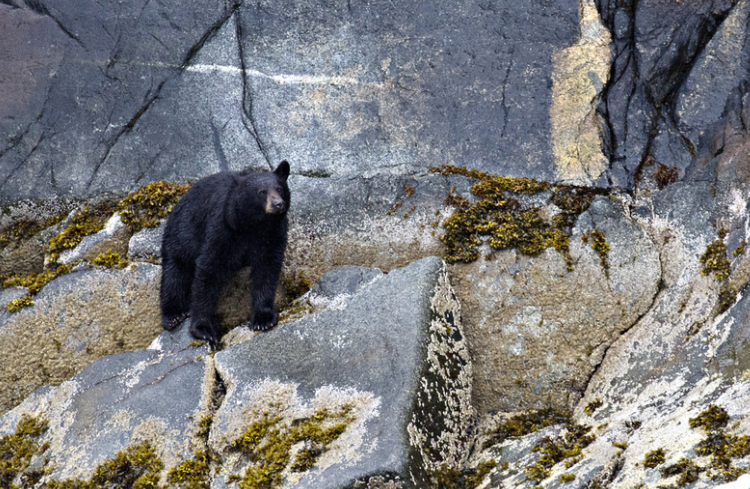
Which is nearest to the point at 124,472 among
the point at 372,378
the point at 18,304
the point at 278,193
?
the point at 372,378

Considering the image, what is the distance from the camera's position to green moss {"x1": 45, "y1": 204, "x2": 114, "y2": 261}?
8586mm

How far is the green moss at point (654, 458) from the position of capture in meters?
4.99

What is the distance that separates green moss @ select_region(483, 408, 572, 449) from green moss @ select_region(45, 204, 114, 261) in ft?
17.9

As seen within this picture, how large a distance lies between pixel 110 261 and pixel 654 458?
A: 20.5 feet

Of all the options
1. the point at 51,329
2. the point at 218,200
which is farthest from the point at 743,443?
the point at 51,329

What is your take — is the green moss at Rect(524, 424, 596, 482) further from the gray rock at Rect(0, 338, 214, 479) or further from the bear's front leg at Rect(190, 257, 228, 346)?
the bear's front leg at Rect(190, 257, 228, 346)

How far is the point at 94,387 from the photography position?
7.15m

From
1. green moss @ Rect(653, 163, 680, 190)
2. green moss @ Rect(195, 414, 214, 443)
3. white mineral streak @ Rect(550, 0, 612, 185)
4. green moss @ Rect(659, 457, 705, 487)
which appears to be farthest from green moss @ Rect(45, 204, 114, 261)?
green moss @ Rect(659, 457, 705, 487)

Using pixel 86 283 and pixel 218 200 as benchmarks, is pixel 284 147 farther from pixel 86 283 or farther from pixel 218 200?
pixel 86 283

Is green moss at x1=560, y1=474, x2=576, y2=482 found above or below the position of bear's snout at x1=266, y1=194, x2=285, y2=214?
below

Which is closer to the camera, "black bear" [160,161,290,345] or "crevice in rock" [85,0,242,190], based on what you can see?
"black bear" [160,161,290,345]

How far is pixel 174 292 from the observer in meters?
7.89

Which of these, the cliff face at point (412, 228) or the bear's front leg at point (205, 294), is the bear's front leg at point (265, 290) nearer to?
the cliff face at point (412, 228)

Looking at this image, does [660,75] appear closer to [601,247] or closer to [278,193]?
[601,247]
